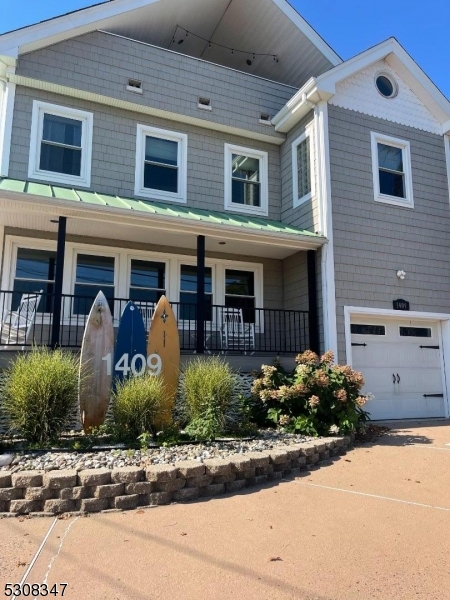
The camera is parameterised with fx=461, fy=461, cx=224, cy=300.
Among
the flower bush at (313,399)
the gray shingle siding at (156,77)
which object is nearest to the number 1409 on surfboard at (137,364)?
the flower bush at (313,399)

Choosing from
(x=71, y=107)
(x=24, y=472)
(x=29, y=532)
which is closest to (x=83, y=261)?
(x=71, y=107)

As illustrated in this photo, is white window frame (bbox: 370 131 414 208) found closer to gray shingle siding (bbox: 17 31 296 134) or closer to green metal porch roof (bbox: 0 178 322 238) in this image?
green metal porch roof (bbox: 0 178 322 238)

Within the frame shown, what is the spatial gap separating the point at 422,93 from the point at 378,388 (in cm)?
686

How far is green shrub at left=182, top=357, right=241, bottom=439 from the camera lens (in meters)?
5.73

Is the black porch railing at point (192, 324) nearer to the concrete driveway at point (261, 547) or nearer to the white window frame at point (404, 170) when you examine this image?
the white window frame at point (404, 170)

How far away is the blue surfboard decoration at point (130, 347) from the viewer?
6296 millimetres

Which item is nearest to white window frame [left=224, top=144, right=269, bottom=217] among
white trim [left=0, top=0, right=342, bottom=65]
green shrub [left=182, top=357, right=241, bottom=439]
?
white trim [left=0, top=0, right=342, bottom=65]

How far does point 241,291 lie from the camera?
10.3 m

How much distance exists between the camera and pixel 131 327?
655 cm

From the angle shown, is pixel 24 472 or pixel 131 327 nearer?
pixel 24 472

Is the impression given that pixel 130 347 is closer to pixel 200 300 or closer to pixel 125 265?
pixel 200 300

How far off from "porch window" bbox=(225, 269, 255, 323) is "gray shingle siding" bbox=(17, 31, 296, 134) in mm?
3322

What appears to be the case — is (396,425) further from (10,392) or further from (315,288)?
(10,392)

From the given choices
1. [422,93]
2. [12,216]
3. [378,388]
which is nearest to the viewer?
[12,216]
